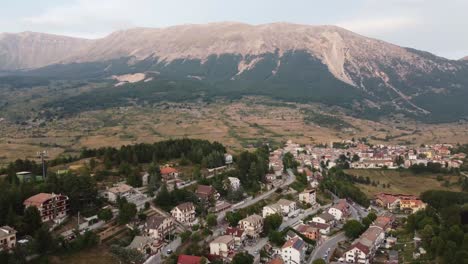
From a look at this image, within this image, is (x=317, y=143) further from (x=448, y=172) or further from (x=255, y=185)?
(x=255, y=185)

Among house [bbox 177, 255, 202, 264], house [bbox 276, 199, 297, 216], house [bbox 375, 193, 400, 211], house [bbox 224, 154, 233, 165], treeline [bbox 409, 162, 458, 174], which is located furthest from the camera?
treeline [bbox 409, 162, 458, 174]

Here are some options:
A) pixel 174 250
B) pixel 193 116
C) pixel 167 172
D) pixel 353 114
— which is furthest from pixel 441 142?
pixel 174 250

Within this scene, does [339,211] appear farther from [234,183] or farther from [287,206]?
[234,183]

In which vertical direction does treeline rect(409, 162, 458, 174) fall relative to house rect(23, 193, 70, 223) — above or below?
below

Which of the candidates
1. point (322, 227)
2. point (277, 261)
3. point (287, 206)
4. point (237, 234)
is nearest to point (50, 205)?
point (237, 234)

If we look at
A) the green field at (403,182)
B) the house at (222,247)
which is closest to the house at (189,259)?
the house at (222,247)

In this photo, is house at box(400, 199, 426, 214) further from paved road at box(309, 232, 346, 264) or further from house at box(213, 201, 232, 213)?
house at box(213, 201, 232, 213)

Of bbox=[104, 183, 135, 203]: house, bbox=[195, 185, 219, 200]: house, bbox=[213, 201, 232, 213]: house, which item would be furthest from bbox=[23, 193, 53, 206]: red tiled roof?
bbox=[213, 201, 232, 213]: house
